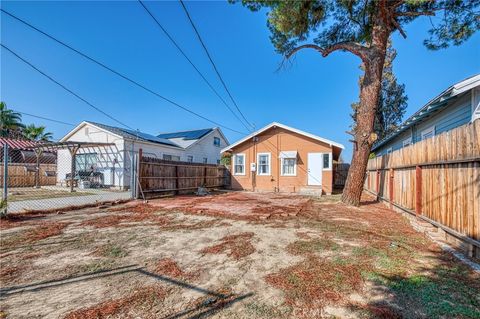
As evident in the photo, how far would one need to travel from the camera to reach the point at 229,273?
9.98 feet

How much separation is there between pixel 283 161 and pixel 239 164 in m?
3.29

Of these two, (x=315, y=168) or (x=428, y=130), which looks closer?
(x=428, y=130)

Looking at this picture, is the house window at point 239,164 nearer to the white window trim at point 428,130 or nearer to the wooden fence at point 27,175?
the white window trim at point 428,130

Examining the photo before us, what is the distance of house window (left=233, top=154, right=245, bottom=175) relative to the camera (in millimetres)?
16898

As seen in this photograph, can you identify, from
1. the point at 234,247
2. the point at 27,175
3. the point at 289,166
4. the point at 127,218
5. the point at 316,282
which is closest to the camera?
the point at 316,282

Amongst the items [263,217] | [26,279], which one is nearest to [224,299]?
[26,279]

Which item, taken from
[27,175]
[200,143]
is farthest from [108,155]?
[200,143]

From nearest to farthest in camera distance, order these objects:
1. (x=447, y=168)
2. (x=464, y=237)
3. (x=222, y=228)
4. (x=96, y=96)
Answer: (x=464, y=237)
(x=447, y=168)
(x=222, y=228)
(x=96, y=96)

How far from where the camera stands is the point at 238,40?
40.9 ft

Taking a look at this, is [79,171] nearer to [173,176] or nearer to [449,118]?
[173,176]

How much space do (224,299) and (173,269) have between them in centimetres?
106

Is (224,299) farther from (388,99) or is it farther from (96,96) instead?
(388,99)

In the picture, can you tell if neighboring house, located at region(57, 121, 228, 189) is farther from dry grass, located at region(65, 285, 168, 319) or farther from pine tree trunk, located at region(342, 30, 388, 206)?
dry grass, located at region(65, 285, 168, 319)

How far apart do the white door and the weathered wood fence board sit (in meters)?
6.53
